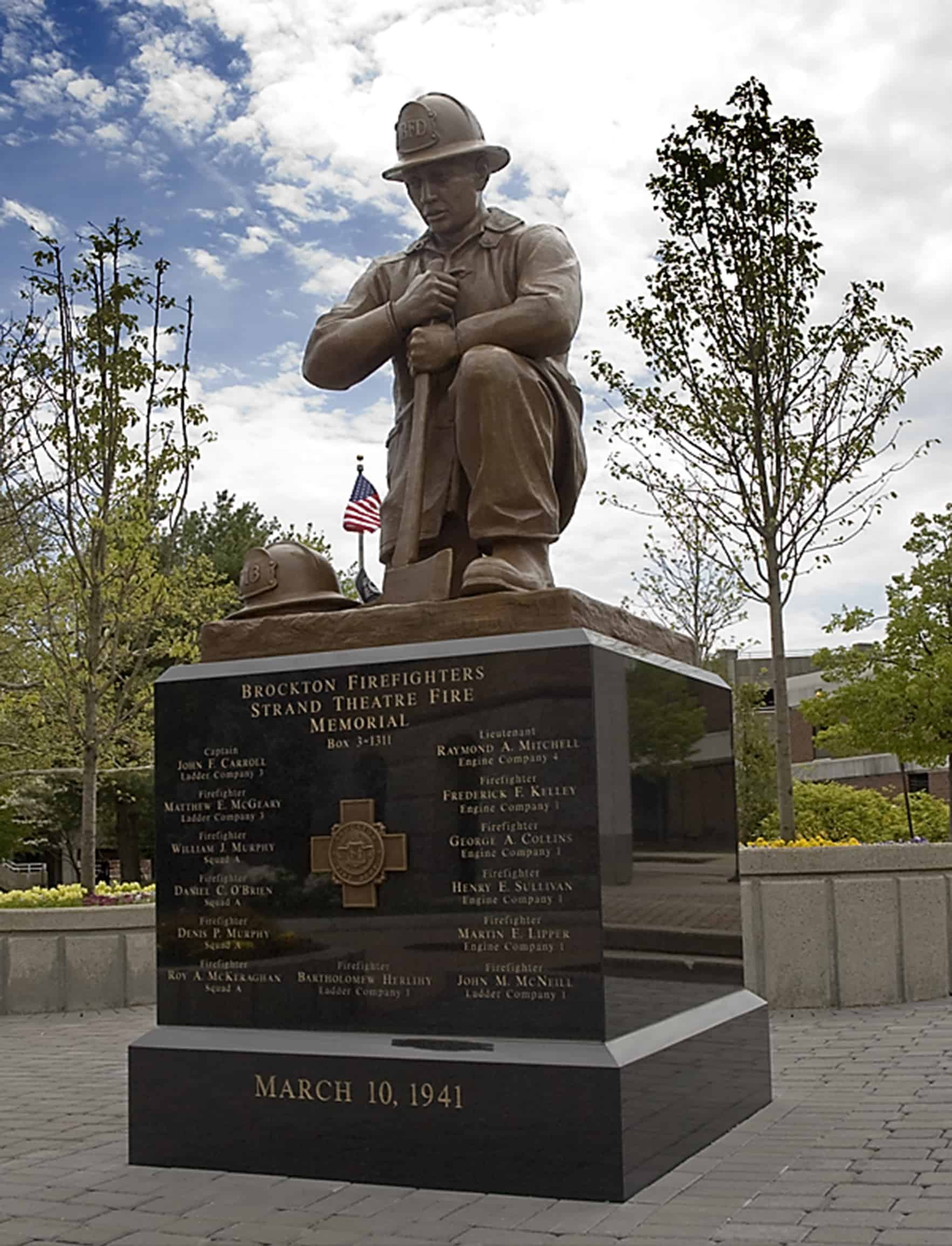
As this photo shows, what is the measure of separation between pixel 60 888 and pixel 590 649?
8990 millimetres

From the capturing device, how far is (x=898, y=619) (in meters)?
19.3

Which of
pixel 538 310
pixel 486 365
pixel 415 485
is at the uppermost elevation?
pixel 538 310

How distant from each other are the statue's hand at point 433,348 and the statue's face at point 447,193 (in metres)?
0.56

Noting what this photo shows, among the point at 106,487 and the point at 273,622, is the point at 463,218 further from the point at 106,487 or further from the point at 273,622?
the point at 106,487

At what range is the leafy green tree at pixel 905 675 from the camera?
17.5 metres

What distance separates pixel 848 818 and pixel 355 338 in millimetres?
10778

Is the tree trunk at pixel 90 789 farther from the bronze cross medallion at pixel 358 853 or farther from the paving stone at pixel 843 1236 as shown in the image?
the paving stone at pixel 843 1236

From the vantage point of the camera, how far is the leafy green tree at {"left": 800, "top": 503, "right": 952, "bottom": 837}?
17500 millimetres

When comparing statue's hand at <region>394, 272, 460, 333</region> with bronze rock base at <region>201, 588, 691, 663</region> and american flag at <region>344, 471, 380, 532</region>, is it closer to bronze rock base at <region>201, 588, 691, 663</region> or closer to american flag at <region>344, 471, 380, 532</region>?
bronze rock base at <region>201, 588, 691, 663</region>

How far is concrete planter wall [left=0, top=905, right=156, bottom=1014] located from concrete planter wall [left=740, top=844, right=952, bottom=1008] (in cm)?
463

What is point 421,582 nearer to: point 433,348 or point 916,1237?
point 433,348

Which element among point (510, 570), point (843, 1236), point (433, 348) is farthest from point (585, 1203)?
point (433, 348)

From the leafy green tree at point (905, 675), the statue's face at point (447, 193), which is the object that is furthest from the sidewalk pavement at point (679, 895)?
the leafy green tree at point (905, 675)

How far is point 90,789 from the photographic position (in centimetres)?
1373
